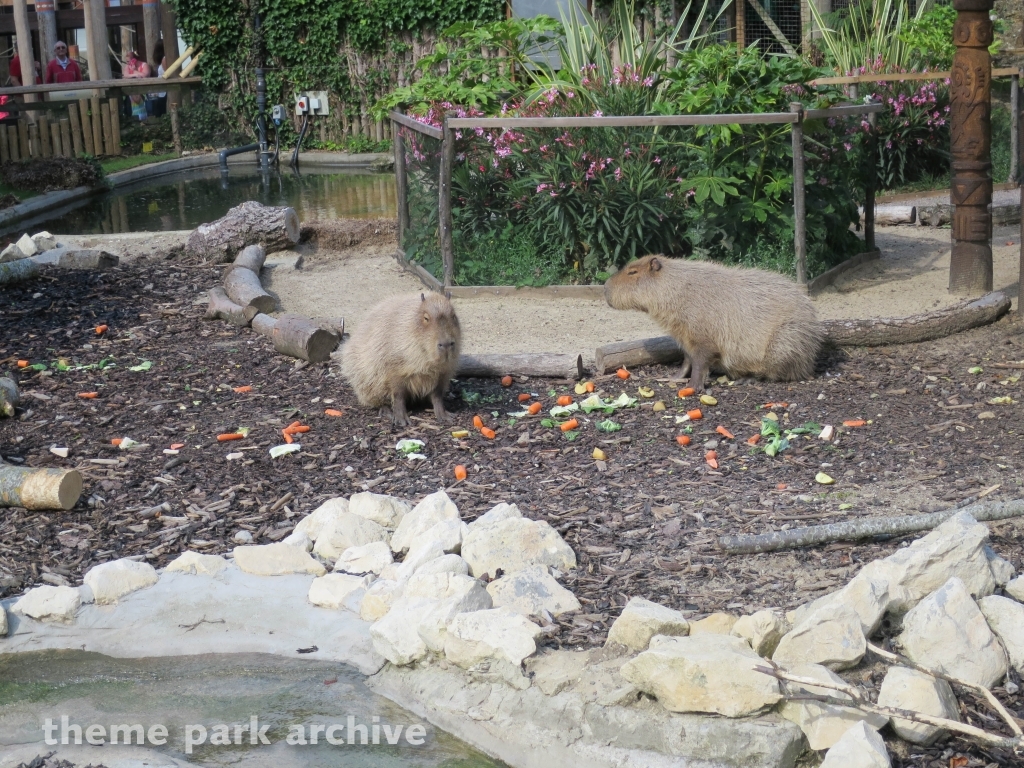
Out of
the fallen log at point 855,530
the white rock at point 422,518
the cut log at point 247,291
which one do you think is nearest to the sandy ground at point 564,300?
the cut log at point 247,291

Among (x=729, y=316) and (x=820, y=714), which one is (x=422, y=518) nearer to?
(x=820, y=714)

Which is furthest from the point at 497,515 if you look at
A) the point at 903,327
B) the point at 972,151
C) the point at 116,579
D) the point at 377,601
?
the point at 972,151

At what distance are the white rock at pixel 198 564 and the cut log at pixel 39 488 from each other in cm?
86

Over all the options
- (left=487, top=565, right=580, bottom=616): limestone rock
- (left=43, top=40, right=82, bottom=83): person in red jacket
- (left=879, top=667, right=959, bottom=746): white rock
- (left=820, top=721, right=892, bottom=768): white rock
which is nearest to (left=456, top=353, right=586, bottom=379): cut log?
(left=487, top=565, right=580, bottom=616): limestone rock

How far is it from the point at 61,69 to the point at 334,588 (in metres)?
19.5

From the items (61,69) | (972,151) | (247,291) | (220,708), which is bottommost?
(220,708)

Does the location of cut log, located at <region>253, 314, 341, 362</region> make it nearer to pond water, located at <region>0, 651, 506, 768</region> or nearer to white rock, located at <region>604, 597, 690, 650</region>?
pond water, located at <region>0, 651, 506, 768</region>

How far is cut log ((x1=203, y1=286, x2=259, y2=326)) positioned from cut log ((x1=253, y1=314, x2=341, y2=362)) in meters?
0.77

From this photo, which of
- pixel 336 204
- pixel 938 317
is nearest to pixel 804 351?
pixel 938 317

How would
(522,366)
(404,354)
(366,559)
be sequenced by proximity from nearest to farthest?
(366,559)
(404,354)
(522,366)

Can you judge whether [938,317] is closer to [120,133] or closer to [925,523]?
[925,523]

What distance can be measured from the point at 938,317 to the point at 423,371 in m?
3.44

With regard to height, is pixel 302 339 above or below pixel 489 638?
above

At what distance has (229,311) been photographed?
27.8 feet
